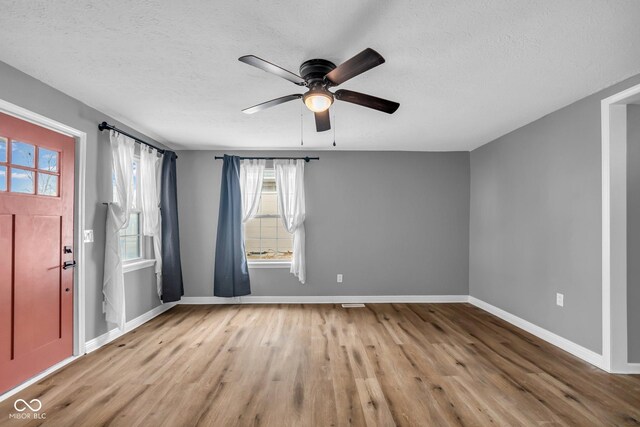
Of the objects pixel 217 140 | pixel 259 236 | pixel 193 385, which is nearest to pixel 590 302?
pixel 193 385

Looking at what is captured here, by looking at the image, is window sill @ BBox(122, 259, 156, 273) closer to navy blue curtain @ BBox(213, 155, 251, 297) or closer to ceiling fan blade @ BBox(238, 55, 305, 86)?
navy blue curtain @ BBox(213, 155, 251, 297)

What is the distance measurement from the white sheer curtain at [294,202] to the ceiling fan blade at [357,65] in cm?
284

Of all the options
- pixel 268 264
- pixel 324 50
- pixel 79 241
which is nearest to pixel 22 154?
pixel 79 241

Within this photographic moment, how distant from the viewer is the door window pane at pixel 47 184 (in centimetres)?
251

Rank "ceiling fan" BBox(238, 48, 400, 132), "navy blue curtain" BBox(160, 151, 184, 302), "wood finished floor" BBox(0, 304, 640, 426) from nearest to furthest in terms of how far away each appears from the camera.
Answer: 1. "ceiling fan" BBox(238, 48, 400, 132)
2. "wood finished floor" BBox(0, 304, 640, 426)
3. "navy blue curtain" BBox(160, 151, 184, 302)

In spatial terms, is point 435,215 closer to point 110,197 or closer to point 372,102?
point 372,102

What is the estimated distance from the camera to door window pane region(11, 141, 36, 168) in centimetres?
230

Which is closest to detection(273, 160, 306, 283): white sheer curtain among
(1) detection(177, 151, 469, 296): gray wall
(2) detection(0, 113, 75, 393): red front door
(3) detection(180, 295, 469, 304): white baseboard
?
(1) detection(177, 151, 469, 296): gray wall

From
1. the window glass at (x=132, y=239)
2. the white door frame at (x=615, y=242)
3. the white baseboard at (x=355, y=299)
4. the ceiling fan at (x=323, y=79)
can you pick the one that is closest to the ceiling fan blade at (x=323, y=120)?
the ceiling fan at (x=323, y=79)

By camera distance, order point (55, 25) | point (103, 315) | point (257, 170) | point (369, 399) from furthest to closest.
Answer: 1. point (257, 170)
2. point (103, 315)
3. point (369, 399)
4. point (55, 25)

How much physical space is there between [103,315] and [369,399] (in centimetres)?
281

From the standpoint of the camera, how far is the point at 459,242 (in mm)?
4895

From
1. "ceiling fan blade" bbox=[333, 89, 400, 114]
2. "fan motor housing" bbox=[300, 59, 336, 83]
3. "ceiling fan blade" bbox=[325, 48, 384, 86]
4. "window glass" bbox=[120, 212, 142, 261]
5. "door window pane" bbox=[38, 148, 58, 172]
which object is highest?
"fan motor housing" bbox=[300, 59, 336, 83]

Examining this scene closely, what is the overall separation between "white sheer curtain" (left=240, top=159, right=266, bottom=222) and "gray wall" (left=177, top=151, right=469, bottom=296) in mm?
385
